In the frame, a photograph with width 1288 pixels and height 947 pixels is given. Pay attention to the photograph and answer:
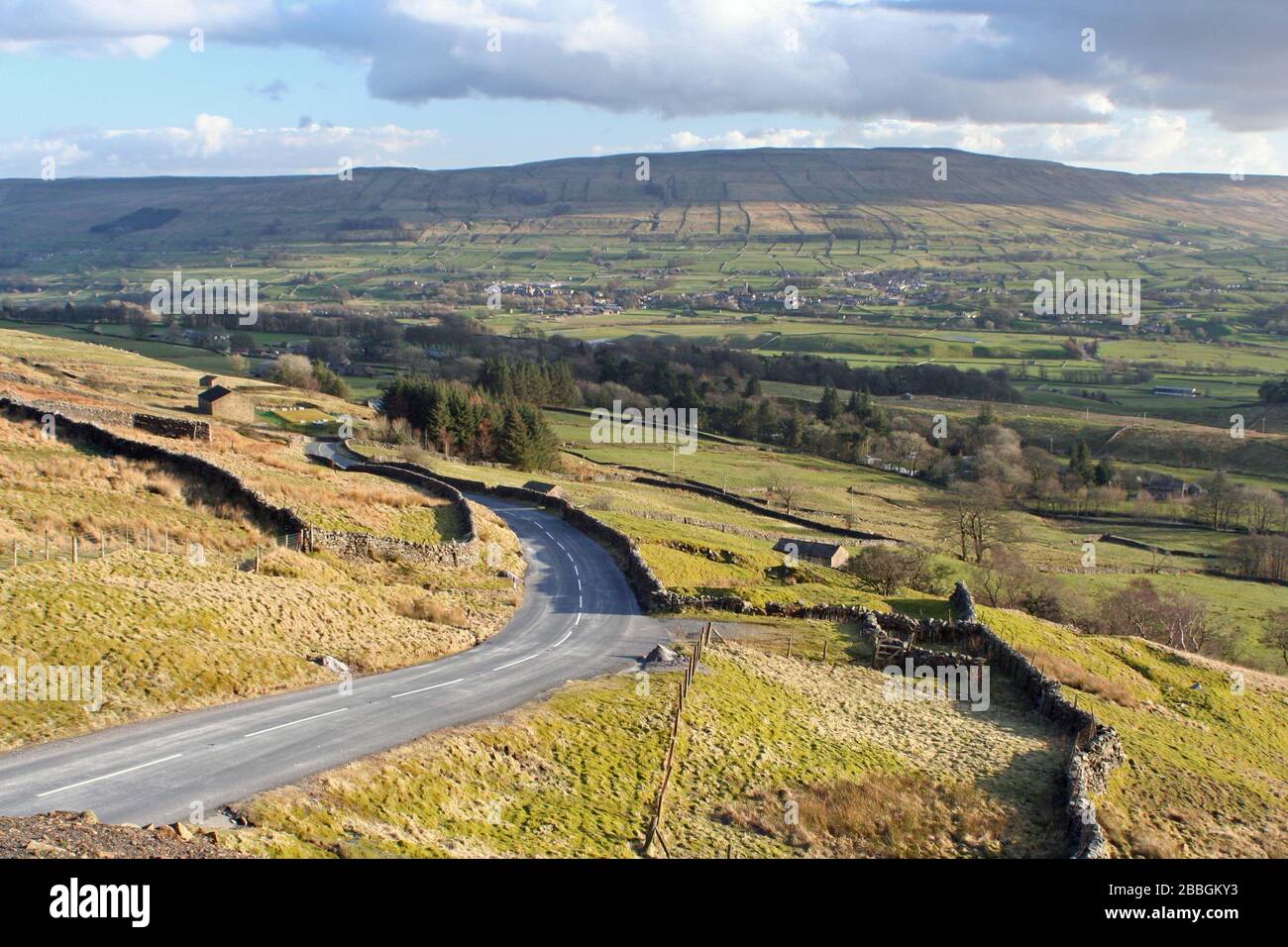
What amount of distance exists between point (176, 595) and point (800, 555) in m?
33.7

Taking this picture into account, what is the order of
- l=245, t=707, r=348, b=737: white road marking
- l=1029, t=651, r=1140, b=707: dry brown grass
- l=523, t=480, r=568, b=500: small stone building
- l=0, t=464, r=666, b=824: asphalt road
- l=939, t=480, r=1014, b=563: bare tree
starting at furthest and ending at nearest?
1. l=939, t=480, r=1014, b=563: bare tree
2. l=523, t=480, r=568, b=500: small stone building
3. l=1029, t=651, r=1140, b=707: dry brown grass
4. l=245, t=707, r=348, b=737: white road marking
5. l=0, t=464, r=666, b=824: asphalt road

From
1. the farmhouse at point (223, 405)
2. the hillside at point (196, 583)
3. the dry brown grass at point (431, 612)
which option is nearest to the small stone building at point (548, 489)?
the hillside at point (196, 583)

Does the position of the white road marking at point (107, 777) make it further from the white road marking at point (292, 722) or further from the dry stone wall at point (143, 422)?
the dry stone wall at point (143, 422)

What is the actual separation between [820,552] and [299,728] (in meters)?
35.7

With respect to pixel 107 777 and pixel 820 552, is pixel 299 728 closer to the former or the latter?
pixel 107 777

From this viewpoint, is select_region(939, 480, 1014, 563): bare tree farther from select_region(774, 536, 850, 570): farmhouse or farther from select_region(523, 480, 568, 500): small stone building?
select_region(523, 480, 568, 500): small stone building

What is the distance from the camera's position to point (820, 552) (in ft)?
176

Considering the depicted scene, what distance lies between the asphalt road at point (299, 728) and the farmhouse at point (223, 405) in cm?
4744

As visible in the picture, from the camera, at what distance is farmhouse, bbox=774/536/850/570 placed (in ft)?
174

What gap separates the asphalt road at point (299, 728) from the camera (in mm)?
17672

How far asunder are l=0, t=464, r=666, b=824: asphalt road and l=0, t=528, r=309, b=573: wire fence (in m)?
7.54

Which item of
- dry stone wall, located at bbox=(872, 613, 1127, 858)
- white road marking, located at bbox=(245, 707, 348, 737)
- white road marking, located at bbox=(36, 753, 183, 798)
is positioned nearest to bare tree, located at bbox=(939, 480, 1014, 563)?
dry stone wall, located at bbox=(872, 613, 1127, 858)
